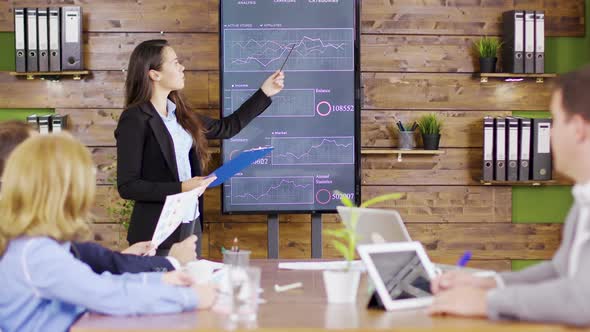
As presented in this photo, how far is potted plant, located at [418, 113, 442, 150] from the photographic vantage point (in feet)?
16.5

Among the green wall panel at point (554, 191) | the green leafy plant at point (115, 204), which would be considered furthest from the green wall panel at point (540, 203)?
the green leafy plant at point (115, 204)

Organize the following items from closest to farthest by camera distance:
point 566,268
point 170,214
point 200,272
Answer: point 566,268, point 200,272, point 170,214

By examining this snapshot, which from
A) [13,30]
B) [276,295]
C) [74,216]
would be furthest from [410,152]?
[74,216]

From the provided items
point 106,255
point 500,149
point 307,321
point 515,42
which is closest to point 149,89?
point 106,255

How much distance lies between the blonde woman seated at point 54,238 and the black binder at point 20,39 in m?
Result: 3.13

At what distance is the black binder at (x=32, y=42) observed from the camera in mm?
4895

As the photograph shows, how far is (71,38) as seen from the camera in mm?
4930

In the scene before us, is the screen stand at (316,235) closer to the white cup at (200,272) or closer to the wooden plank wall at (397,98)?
the wooden plank wall at (397,98)

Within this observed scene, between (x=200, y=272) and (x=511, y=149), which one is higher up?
(x=511, y=149)

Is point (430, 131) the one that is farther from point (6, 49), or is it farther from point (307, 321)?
point (307, 321)

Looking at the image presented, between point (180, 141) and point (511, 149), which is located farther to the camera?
point (511, 149)

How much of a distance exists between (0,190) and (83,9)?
3.21 meters

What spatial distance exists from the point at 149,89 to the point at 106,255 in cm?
135

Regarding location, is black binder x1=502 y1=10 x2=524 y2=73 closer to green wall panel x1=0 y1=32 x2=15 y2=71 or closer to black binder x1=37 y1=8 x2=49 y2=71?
black binder x1=37 y1=8 x2=49 y2=71
